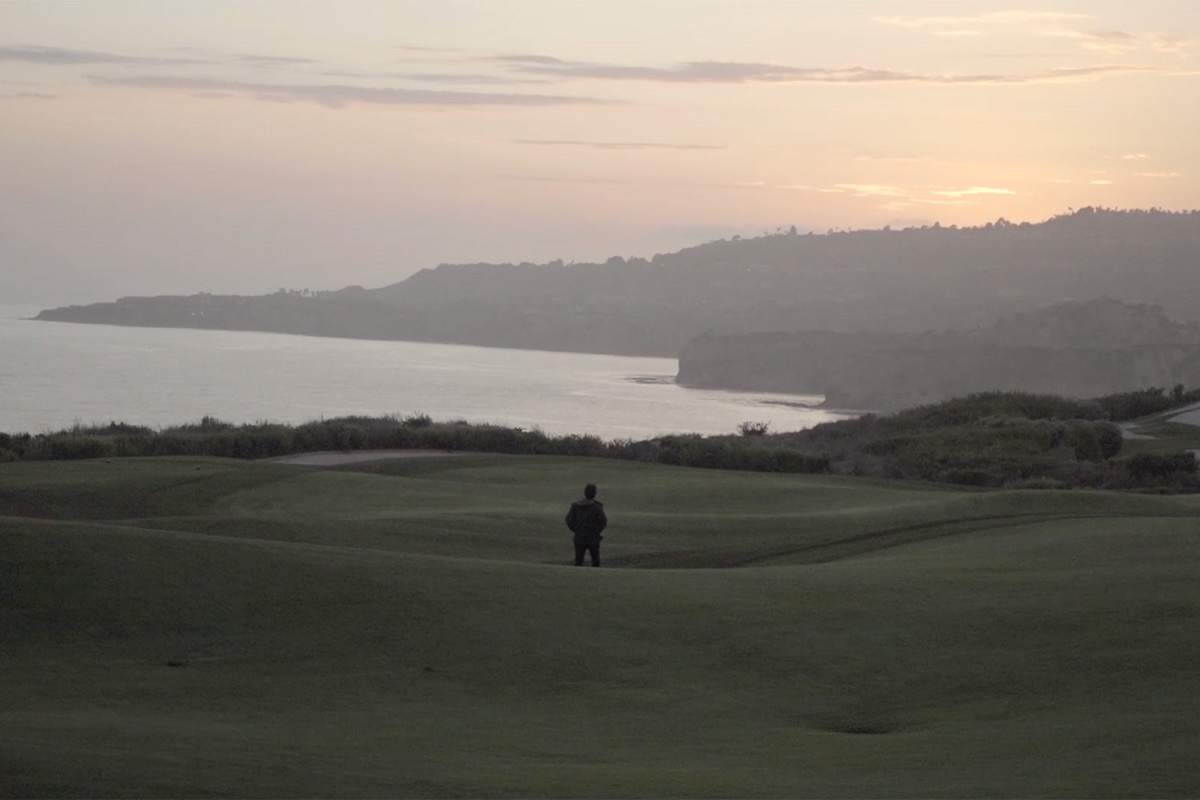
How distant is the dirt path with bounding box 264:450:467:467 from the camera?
31984 mm

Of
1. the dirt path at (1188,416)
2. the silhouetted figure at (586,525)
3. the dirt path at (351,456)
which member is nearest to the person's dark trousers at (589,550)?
the silhouetted figure at (586,525)

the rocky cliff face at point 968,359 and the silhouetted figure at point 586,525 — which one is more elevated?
the rocky cliff face at point 968,359

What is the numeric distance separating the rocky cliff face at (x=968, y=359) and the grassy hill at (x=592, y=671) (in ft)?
281

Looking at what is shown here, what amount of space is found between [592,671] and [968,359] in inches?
4005

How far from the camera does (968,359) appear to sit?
10744 cm

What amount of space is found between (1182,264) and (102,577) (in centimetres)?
19195

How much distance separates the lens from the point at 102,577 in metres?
11.4

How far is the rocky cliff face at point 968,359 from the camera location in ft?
325

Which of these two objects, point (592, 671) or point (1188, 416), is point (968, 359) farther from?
point (592, 671)

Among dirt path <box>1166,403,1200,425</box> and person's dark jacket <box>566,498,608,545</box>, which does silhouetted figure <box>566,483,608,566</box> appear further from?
dirt path <box>1166,403,1200,425</box>

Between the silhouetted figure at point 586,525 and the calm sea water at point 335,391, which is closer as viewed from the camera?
the silhouetted figure at point 586,525

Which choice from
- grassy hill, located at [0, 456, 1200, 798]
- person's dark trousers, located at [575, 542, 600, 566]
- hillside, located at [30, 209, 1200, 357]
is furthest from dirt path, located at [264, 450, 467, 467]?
hillside, located at [30, 209, 1200, 357]

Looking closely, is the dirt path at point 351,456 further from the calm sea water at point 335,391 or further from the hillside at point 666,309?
the hillside at point 666,309

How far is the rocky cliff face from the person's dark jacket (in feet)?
271
